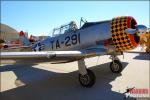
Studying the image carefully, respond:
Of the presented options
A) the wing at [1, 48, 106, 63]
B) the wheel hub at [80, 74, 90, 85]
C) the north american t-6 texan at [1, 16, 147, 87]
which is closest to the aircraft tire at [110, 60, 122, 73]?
the north american t-6 texan at [1, 16, 147, 87]

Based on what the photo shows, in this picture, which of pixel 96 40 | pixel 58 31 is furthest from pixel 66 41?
pixel 96 40

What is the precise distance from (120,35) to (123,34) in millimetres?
91

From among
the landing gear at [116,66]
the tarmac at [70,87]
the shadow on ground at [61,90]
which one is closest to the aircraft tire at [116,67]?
the landing gear at [116,66]

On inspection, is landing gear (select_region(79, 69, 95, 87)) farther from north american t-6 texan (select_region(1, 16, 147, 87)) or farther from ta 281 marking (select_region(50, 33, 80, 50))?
ta 281 marking (select_region(50, 33, 80, 50))

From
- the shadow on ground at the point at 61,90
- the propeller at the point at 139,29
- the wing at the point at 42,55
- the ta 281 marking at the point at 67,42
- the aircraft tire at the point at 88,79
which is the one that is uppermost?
the propeller at the point at 139,29

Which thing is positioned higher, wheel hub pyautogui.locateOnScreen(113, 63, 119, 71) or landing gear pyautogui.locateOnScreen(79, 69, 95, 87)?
wheel hub pyautogui.locateOnScreen(113, 63, 119, 71)

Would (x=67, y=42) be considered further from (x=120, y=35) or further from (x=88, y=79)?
(x=120, y=35)

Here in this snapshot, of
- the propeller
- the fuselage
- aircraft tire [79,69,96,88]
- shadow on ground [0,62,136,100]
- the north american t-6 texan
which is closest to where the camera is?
shadow on ground [0,62,136,100]

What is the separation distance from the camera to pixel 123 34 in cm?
556

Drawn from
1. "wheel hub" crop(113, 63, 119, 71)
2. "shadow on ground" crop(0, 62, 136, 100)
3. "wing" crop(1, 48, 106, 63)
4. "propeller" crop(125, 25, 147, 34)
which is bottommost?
"shadow on ground" crop(0, 62, 136, 100)

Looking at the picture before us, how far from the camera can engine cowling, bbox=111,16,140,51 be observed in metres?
5.56

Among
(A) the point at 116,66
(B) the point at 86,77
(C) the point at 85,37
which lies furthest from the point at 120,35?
(A) the point at 116,66

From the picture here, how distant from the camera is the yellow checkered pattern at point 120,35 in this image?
5.57 metres

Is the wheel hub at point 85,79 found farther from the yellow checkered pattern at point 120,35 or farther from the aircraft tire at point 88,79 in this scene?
the yellow checkered pattern at point 120,35
